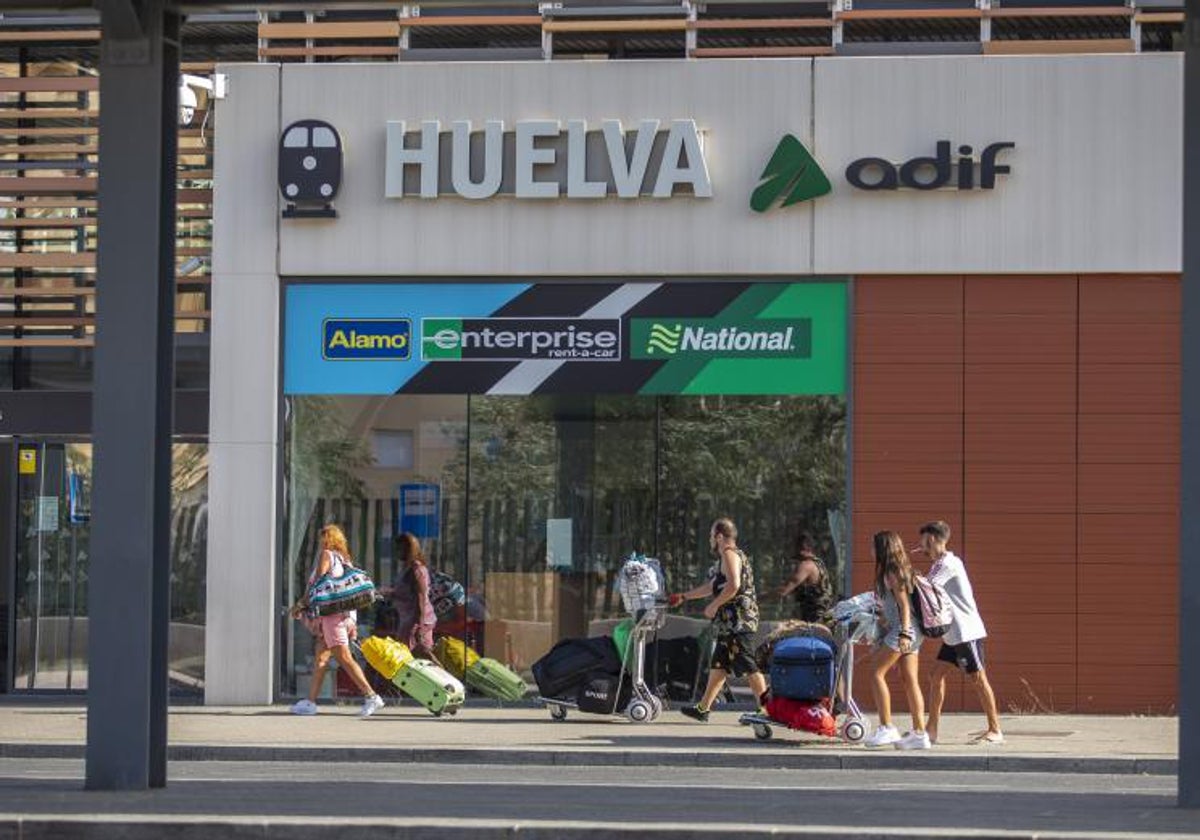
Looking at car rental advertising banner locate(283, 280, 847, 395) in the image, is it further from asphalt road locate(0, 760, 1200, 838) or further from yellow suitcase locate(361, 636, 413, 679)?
asphalt road locate(0, 760, 1200, 838)

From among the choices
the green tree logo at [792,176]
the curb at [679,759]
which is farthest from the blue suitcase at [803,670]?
the green tree logo at [792,176]

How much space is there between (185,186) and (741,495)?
6.38 metres

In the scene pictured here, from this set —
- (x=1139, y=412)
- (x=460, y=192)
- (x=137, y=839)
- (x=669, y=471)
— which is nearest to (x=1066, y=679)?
(x=1139, y=412)

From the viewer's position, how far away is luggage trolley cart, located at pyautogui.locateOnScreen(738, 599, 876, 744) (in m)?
17.2

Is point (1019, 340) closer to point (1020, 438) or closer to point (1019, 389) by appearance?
point (1019, 389)

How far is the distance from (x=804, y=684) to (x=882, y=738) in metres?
0.71

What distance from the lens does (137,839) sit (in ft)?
34.9

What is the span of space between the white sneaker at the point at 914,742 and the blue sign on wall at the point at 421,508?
223 inches

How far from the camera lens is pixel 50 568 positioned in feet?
71.9

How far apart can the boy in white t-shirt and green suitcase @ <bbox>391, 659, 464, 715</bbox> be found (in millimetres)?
4230

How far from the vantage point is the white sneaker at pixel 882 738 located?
56.2 ft

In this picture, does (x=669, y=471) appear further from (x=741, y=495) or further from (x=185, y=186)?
(x=185, y=186)

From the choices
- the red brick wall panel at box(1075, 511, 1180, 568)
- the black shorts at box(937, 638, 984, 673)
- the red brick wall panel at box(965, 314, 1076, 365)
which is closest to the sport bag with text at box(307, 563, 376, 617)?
the black shorts at box(937, 638, 984, 673)

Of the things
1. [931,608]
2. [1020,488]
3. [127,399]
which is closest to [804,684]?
[931,608]
